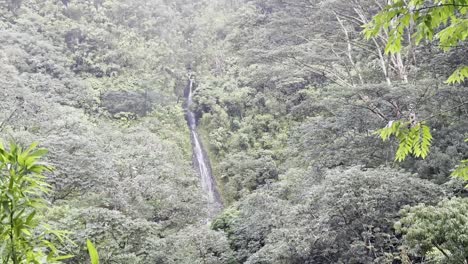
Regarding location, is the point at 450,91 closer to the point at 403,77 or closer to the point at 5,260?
the point at 403,77

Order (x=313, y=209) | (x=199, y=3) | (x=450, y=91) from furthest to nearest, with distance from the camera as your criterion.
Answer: (x=199, y=3), (x=450, y=91), (x=313, y=209)

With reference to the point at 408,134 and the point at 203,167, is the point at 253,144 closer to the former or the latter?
the point at 203,167

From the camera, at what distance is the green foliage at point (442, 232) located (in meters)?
4.14

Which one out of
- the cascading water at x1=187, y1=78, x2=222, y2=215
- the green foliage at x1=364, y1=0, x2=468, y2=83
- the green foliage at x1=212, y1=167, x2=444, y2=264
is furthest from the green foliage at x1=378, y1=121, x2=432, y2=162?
the cascading water at x1=187, y1=78, x2=222, y2=215

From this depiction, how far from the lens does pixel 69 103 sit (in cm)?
1856

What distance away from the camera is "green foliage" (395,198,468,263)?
4.14 m

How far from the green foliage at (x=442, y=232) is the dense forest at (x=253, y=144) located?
0.02 m


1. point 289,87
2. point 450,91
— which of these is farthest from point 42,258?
point 289,87

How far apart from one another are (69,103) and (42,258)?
1890 centimetres

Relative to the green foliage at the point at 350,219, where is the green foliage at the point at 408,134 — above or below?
above

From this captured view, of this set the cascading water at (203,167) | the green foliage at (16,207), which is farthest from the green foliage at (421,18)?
the cascading water at (203,167)

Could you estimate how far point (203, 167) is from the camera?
1914 centimetres

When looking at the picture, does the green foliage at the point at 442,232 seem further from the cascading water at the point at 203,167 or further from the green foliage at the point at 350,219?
the cascading water at the point at 203,167

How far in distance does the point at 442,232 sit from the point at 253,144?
45.8 feet
